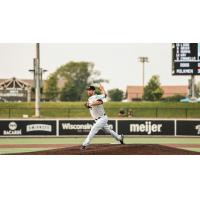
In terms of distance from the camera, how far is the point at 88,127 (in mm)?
13539

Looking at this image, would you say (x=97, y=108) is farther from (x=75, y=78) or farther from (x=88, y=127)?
(x=75, y=78)

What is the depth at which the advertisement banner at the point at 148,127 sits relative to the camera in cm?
1435

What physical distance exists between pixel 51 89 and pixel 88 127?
61.4 inches

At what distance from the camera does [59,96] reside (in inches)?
555

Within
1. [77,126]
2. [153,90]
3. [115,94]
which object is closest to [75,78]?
[115,94]

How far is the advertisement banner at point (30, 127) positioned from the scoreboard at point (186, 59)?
435 cm

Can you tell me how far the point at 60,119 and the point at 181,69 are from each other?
15.0 feet

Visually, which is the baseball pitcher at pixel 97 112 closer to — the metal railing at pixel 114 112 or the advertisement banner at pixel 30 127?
the metal railing at pixel 114 112

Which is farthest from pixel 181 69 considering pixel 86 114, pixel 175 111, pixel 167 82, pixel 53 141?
pixel 53 141

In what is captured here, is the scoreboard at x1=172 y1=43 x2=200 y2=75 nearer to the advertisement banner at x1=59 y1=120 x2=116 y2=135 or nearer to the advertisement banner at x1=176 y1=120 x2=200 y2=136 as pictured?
the advertisement banner at x1=176 y1=120 x2=200 y2=136

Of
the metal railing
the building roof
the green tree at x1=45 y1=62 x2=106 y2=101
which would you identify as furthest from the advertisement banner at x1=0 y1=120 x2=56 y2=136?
the building roof

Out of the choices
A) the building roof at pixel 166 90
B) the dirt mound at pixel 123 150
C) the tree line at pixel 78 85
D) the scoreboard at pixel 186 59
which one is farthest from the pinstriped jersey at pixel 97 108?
the scoreboard at pixel 186 59

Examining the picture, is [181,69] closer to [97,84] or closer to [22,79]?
[97,84]

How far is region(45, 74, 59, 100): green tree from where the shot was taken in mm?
13522
